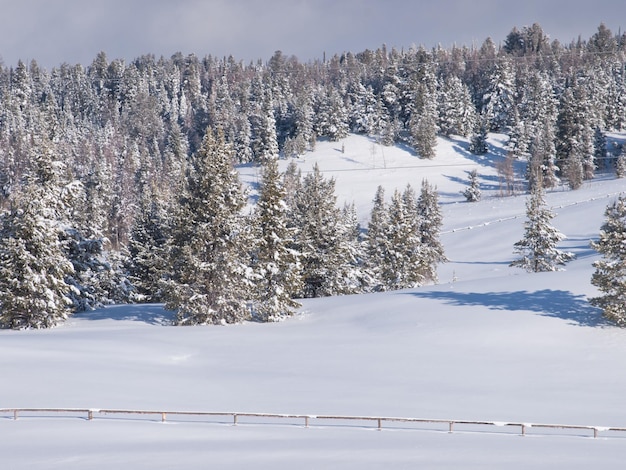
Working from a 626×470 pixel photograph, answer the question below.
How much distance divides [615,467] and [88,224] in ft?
111

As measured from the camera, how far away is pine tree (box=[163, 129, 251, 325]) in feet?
115

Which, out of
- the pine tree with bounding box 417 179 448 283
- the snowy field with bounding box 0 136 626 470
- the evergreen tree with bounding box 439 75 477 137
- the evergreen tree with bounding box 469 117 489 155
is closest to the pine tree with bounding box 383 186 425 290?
the snowy field with bounding box 0 136 626 470

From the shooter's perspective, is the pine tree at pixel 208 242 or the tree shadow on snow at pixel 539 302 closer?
the tree shadow on snow at pixel 539 302

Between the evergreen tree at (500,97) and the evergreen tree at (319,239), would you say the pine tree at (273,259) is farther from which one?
the evergreen tree at (500,97)

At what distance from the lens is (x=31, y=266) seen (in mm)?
33781

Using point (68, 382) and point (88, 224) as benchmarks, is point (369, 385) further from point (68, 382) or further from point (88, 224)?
point (88, 224)

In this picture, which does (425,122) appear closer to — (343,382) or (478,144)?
(478,144)

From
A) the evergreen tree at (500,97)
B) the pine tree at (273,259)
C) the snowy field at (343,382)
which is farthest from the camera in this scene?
the evergreen tree at (500,97)

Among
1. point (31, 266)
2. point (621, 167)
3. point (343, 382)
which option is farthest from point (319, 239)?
point (621, 167)

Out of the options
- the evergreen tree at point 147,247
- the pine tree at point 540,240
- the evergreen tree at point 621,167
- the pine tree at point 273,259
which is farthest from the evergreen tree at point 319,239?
the evergreen tree at point 621,167

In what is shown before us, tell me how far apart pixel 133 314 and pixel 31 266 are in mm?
7304

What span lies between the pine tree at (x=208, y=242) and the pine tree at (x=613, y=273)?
1888 cm

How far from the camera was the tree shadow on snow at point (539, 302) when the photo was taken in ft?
114

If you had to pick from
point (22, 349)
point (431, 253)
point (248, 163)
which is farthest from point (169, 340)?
point (248, 163)
